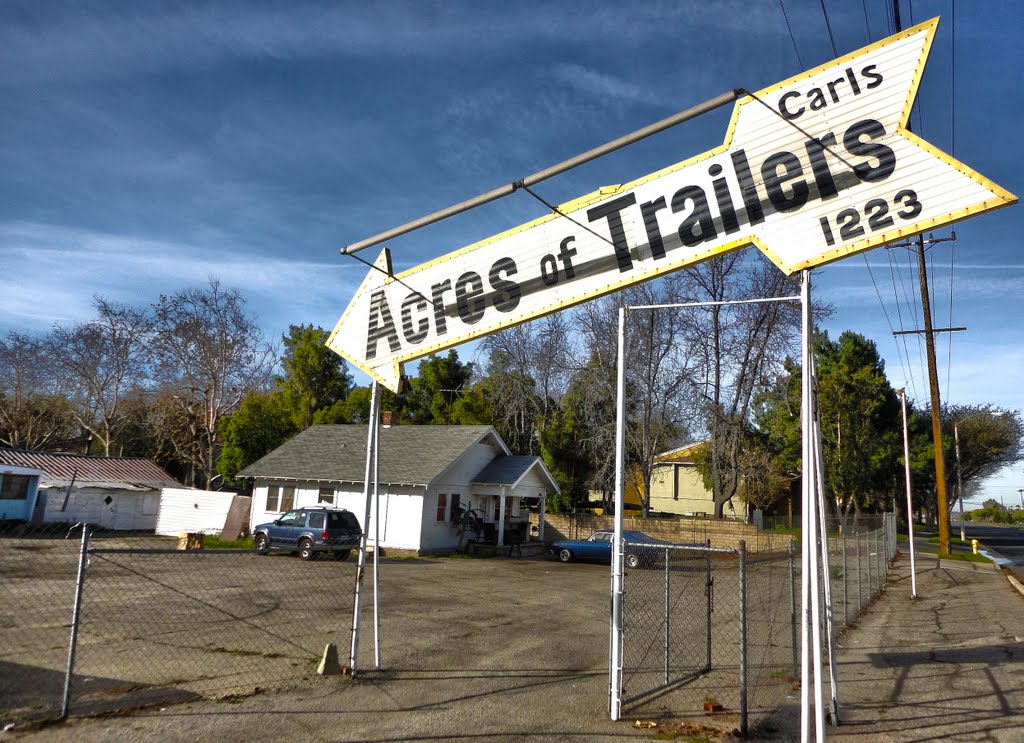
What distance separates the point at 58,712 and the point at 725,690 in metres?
6.37

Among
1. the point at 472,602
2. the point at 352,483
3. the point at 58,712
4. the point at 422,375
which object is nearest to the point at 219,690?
the point at 58,712

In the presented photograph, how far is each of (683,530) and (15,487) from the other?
28267 millimetres

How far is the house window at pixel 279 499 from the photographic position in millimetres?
28828

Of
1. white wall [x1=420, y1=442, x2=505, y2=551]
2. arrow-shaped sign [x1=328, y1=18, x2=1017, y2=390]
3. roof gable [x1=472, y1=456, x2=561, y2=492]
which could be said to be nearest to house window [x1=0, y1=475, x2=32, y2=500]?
white wall [x1=420, y1=442, x2=505, y2=551]

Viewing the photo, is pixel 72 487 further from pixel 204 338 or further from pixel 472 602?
pixel 472 602

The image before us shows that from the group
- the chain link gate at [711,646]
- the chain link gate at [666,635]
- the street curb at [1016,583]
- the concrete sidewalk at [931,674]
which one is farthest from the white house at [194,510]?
the street curb at [1016,583]

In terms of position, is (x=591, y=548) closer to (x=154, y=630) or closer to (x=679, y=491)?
(x=154, y=630)

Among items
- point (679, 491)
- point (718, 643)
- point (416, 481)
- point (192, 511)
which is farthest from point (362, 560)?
point (679, 491)

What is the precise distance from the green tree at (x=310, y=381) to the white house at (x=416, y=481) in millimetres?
12695

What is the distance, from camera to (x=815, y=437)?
18.9ft

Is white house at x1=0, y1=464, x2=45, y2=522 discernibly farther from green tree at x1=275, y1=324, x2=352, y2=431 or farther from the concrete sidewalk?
the concrete sidewalk

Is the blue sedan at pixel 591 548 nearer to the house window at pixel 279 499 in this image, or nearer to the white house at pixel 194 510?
the house window at pixel 279 499

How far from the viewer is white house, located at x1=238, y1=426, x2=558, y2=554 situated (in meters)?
26.2

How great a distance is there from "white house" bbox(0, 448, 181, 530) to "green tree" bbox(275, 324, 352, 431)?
1065 centimetres
